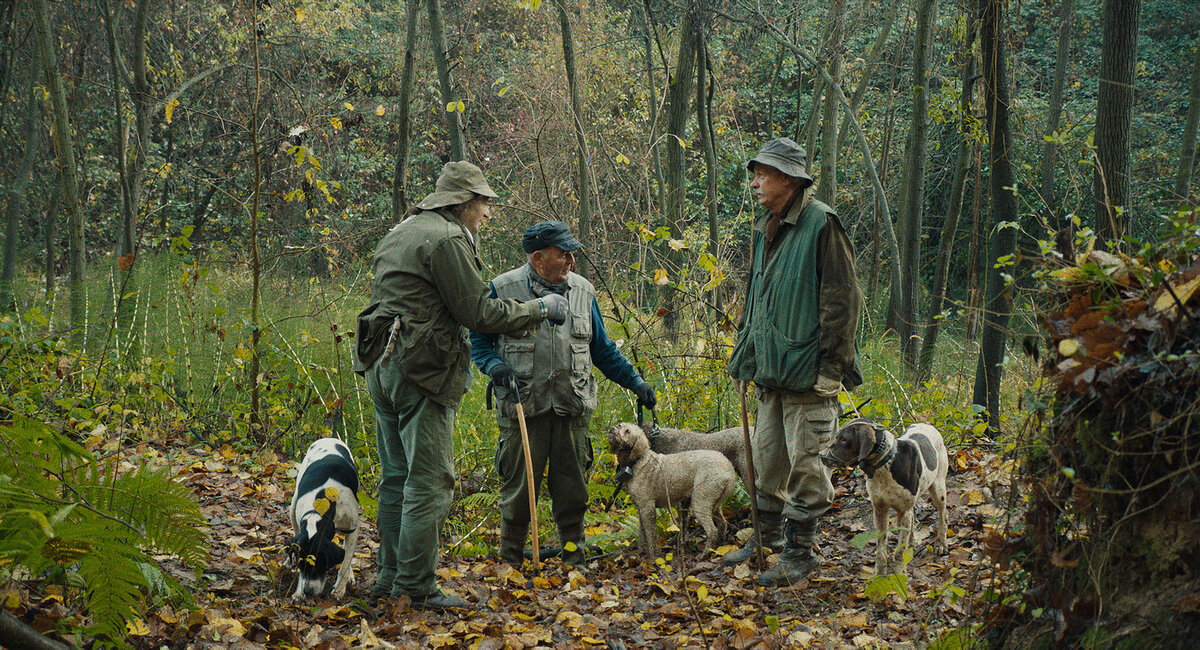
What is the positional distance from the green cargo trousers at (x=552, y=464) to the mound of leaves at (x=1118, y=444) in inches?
130

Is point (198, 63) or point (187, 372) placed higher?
point (198, 63)

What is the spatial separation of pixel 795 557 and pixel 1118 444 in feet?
9.17

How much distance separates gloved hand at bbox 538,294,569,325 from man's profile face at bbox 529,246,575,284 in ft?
1.16

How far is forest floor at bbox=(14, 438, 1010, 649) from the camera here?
4.13 metres

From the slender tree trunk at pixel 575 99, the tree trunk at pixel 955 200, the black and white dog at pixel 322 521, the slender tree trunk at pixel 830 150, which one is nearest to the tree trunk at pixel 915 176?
the tree trunk at pixel 955 200

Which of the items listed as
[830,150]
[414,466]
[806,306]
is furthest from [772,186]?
[830,150]

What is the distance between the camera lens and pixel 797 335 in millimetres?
5285

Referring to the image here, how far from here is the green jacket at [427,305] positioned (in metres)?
4.87

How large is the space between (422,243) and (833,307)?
7.68 ft

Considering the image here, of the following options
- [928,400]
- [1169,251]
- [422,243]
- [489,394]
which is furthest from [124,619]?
[928,400]

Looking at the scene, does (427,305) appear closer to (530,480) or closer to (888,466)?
(530,480)

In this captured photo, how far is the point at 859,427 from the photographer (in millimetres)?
4957

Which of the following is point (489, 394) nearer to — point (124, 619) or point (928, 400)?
point (124, 619)

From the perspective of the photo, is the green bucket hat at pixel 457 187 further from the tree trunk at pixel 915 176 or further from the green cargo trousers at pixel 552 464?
the tree trunk at pixel 915 176
